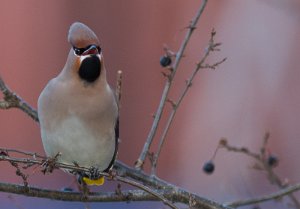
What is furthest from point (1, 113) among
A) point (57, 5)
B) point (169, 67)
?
point (169, 67)

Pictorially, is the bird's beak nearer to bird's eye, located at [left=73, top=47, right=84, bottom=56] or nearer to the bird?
bird's eye, located at [left=73, top=47, right=84, bottom=56]

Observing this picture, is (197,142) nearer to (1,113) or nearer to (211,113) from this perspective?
(211,113)

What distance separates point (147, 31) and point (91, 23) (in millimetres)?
437

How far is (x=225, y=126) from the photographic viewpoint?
5.82 m

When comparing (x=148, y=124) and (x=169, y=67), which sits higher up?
(x=148, y=124)

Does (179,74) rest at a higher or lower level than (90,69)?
higher

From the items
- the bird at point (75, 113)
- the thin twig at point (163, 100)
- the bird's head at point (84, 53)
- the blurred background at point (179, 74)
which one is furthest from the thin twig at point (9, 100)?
the blurred background at point (179, 74)

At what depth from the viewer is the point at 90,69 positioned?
2779mm

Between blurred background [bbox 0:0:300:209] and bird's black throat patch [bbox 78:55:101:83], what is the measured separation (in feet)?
9.37

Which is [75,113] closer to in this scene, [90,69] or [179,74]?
[90,69]

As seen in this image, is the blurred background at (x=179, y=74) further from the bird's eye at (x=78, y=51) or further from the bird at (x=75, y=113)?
the bird's eye at (x=78, y=51)

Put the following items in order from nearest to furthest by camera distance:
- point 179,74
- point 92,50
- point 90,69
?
point 92,50
point 90,69
point 179,74

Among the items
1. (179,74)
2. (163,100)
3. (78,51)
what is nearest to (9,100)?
(78,51)

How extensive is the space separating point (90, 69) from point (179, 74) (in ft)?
9.94
